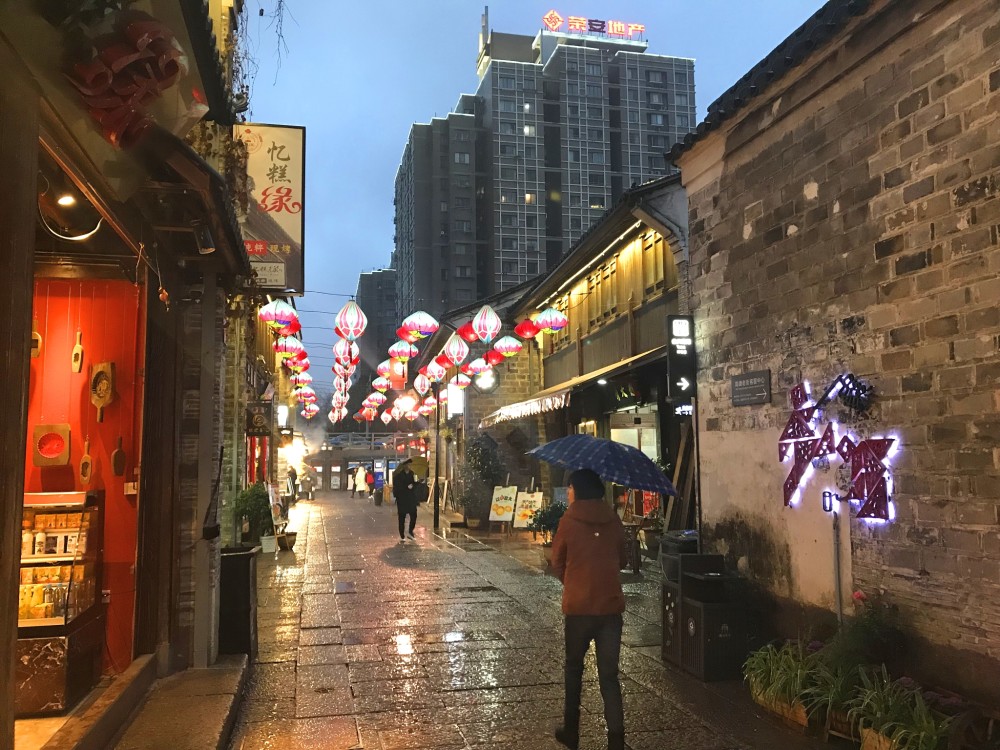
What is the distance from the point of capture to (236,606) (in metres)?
7.43

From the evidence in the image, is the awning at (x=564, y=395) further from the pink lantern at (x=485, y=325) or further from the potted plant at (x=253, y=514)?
the potted plant at (x=253, y=514)

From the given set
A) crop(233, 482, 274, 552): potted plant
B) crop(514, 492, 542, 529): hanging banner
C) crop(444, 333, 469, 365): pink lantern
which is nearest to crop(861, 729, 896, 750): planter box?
crop(233, 482, 274, 552): potted plant

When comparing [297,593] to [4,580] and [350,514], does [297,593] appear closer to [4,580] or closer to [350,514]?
[4,580]

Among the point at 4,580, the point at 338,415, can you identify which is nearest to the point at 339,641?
the point at 4,580

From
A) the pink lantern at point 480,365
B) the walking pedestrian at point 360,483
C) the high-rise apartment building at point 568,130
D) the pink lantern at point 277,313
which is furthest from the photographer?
the high-rise apartment building at point 568,130

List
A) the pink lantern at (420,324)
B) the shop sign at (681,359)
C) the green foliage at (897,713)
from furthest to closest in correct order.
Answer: the pink lantern at (420,324)
the shop sign at (681,359)
the green foliage at (897,713)

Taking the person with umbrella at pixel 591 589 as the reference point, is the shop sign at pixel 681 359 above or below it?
above

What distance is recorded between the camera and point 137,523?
636cm

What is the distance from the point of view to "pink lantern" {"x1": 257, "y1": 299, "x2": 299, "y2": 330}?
17031 mm

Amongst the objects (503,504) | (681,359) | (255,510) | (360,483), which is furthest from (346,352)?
(360,483)

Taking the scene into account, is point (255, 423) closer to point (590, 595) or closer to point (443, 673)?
point (443, 673)

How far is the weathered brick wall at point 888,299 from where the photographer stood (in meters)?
5.22

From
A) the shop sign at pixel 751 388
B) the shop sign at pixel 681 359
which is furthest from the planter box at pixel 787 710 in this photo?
the shop sign at pixel 681 359

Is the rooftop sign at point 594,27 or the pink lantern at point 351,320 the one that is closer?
the pink lantern at point 351,320
